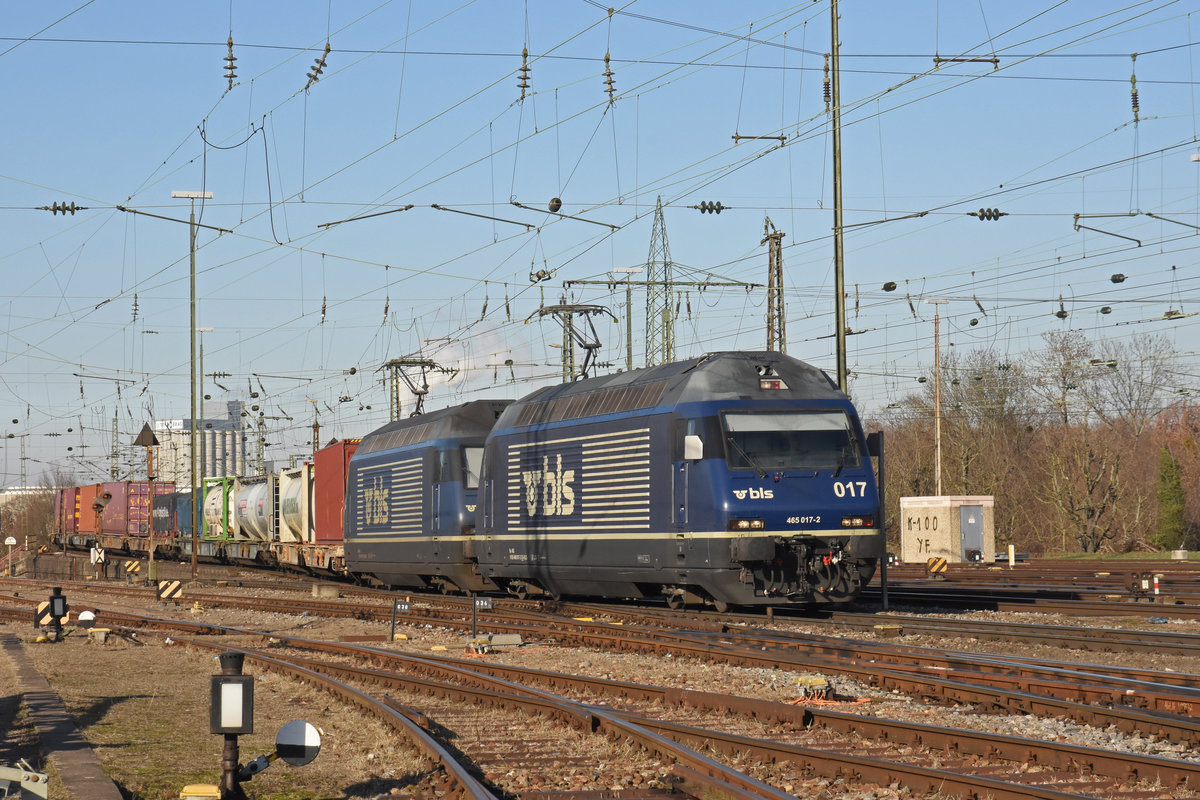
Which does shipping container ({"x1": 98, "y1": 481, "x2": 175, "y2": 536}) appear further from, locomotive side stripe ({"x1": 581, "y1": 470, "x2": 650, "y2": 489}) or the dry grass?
the dry grass

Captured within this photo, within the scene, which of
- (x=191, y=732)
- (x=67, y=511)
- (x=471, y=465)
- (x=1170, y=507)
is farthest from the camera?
(x=67, y=511)

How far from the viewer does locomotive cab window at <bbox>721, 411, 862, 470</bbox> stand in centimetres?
2023

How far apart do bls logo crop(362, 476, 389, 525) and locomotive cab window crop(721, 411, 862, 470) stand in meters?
14.2

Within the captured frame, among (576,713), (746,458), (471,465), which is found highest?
(471,465)

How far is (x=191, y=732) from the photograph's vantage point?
41.9ft

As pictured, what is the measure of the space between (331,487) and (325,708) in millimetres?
25137

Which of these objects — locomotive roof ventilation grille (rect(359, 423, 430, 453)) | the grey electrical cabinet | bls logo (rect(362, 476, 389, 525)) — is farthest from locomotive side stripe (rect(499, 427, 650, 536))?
the grey electrical cabinet

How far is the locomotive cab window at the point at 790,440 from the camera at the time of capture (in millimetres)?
20234

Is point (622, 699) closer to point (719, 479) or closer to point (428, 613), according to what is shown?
point (719, 479)

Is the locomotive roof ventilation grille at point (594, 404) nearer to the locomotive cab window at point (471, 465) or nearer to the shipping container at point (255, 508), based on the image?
the locomotive cab window at point (471, 465)

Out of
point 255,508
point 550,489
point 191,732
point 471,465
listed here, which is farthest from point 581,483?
point 255,508

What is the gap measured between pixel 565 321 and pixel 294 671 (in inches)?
849

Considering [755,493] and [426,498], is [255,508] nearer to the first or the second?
[426,498]

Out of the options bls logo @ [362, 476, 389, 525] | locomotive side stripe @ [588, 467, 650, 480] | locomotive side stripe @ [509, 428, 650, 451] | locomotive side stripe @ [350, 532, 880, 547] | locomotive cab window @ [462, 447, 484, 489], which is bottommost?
locomotive side stripe @ [350, 532, 880, 547]
